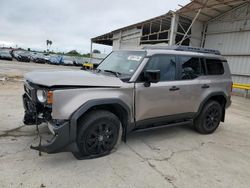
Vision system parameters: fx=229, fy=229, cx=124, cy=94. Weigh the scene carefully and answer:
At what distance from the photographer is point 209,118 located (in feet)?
17.8

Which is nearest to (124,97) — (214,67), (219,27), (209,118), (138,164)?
(138,164)

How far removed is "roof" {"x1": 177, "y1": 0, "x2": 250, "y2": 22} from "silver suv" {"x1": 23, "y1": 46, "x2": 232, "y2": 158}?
34.7 feet

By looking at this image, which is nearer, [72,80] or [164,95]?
[72,80]

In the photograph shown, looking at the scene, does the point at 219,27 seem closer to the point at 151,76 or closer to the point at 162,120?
the point at 162,120

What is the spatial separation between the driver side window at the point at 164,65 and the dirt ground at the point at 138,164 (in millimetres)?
1356

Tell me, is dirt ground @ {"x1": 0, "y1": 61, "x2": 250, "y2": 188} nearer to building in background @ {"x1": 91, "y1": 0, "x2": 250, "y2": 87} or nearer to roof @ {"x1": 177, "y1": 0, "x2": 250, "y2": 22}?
building in background @ {"x1": 91, "y1": 0, "x2": 250, "y2": 87}

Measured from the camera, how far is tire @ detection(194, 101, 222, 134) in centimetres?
527

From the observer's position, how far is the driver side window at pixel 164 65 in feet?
13.9

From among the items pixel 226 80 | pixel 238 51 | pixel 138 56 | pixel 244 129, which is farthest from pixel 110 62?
pixel 238 51

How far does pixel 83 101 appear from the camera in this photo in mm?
3332

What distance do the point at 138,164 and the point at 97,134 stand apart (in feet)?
2.65

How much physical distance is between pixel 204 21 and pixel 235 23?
8.40ft

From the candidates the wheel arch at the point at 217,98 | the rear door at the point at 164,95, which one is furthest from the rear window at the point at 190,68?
the wheel arch at the point at 217,98

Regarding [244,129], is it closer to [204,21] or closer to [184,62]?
[184,62]
